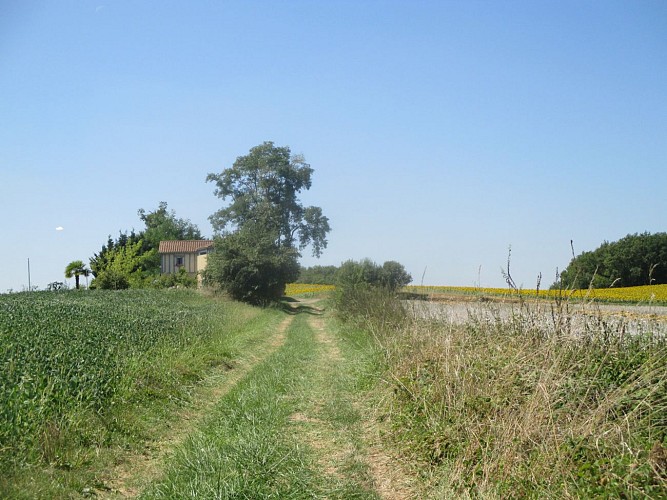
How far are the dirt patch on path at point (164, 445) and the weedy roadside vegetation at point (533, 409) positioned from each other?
294 centimetres

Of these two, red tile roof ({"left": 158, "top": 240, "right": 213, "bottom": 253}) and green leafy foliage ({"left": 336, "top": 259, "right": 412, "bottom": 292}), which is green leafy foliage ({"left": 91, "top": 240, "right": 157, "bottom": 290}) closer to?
red tile roof ({"left": 158, "top": 240, "right": 213, "bottom": 253})

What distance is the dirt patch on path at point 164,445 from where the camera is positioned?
6570mm

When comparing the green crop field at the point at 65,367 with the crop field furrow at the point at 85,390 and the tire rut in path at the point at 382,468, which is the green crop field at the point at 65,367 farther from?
the tire rut in path at the point at 382,468

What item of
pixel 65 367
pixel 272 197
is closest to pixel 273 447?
pixel 65 367

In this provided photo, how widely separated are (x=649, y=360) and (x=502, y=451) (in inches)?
73.1

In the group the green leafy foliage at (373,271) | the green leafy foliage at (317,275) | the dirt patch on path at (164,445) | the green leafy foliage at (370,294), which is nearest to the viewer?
the dirt patch on path at (164,445)

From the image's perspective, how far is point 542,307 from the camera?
807 cm

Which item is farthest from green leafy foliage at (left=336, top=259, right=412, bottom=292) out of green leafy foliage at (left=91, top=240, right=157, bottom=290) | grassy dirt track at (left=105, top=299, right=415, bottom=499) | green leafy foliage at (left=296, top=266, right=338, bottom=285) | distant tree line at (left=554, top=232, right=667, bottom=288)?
A: green leafy foliage at (left=296, top=266, right=338, bottom=285)

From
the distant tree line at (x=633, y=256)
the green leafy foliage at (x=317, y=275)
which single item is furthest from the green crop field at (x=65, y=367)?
the green leafy foliage at (x=317, y=275)

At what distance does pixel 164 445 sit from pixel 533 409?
5.05m

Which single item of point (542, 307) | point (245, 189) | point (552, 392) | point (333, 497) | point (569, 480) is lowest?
point (333, 497)

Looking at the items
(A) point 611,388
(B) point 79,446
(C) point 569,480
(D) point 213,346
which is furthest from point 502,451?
(D) point 213,346

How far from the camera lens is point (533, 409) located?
5.48m

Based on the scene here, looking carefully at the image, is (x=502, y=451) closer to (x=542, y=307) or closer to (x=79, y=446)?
(x=542, y=307)
